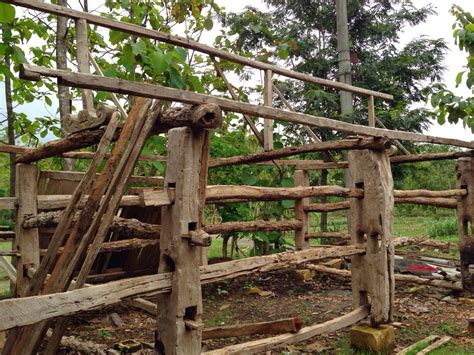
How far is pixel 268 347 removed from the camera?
3.22 meters

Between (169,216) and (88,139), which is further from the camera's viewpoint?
(88,139)

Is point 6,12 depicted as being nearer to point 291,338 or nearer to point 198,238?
point 198,238

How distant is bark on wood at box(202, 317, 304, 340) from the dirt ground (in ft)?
2.74

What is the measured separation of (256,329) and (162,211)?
1.25 m

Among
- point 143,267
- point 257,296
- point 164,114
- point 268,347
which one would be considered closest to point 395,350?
point 268,347

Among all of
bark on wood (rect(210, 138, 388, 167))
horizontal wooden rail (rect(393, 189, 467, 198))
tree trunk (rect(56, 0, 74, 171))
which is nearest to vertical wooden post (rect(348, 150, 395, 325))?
bark on wood (rect(210, 138, 388, 167))

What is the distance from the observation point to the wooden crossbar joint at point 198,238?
8.50 feet

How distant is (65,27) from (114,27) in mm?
2421

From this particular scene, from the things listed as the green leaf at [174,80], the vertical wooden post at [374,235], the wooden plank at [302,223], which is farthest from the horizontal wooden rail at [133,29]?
the wooden plank at [302,223]

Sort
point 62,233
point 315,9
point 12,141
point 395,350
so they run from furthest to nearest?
point 315,9
point 12,141
point 395,350
point 62,233

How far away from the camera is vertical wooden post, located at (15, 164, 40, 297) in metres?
4.03

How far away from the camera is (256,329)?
334cm

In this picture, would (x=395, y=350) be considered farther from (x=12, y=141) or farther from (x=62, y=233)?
(x=12, y=141)

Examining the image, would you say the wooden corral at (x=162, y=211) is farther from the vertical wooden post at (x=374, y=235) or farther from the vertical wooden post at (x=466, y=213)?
the vertical wooden post at (x=466, y=213)
